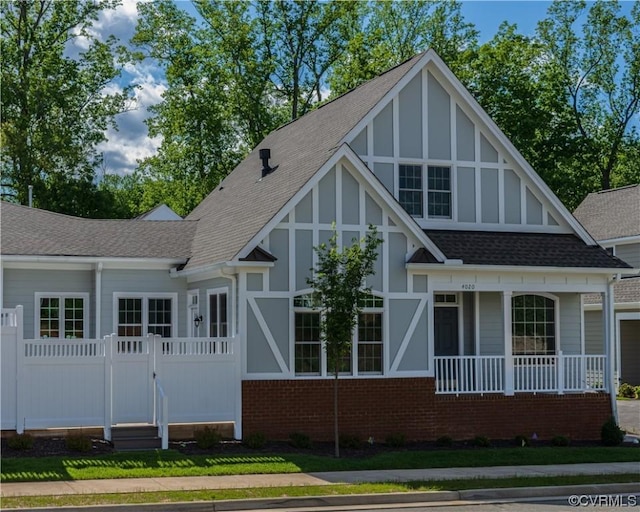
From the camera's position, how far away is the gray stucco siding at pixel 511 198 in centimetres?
2605

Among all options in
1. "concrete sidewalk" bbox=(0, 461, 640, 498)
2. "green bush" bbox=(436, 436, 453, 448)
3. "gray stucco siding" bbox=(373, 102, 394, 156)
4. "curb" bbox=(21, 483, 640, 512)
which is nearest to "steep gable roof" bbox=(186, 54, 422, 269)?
"gray stucco siding" bbox=(373, 102, 394, 156)

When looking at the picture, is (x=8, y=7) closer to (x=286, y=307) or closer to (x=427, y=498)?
(x=286, y=307)

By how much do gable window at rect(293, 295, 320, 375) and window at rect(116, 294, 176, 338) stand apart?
4633 millimetres

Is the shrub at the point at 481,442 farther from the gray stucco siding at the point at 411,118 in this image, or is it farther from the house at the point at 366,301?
the gray stucco siding at the point at 411,118

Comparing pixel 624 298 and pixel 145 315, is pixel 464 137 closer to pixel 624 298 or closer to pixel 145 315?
pixel 145 315

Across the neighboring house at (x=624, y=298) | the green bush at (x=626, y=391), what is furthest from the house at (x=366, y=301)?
the neighboring house at (x=624, y=298)

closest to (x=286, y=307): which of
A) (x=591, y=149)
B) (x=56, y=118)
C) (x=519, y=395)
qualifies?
(x=519, y=395)

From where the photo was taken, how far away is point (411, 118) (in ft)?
82.6

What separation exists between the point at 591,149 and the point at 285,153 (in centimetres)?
2979

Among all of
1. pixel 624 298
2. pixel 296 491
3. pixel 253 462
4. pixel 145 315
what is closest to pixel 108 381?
pixel 253 462

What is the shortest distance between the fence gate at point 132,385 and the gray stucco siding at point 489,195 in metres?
9.70

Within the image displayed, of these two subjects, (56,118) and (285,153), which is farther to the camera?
(56,118)

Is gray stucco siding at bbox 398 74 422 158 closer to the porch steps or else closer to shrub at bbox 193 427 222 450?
shrub at bbox 193 427 222 450

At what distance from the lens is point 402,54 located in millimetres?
54031
